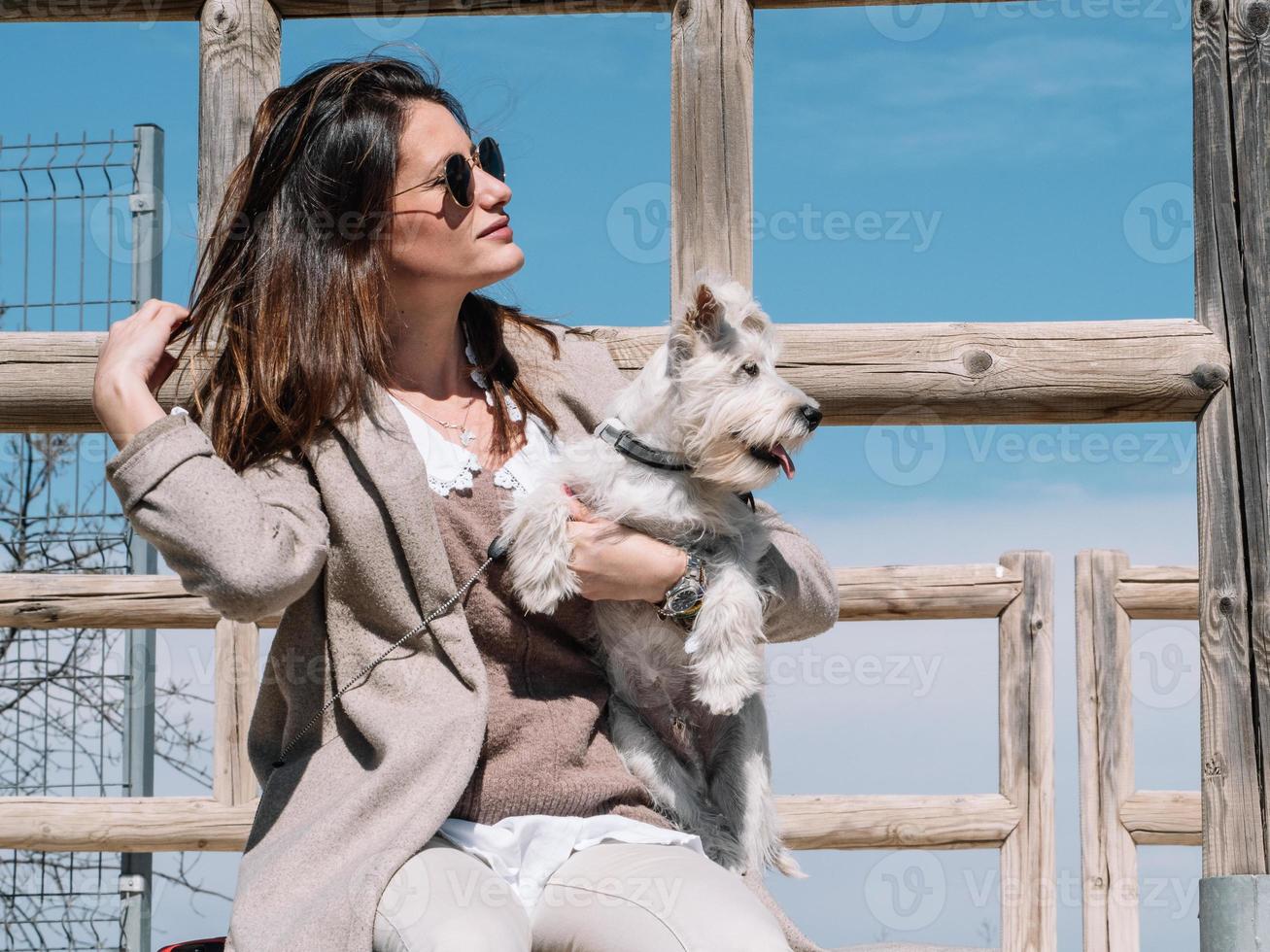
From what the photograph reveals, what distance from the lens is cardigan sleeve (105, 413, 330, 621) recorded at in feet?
8.28

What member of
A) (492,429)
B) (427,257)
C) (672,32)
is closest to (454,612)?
(492,429)

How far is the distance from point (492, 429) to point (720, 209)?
3.44ft

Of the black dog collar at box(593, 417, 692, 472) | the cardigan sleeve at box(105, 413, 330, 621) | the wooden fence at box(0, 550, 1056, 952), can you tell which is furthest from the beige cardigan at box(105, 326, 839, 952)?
the wooden fence at box(0, 550, 1056, 952)

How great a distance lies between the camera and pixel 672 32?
12.4 ft

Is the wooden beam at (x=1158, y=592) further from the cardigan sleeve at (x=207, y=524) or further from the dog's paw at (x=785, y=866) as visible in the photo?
the cardigan sleeve at (x=207, y=524)

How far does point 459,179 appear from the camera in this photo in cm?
290

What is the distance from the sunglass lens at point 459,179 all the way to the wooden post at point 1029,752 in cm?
376

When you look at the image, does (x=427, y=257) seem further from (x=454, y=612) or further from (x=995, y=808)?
(x=995, y=808)

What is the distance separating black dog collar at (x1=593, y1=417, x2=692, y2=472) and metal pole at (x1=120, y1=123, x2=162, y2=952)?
4.50m

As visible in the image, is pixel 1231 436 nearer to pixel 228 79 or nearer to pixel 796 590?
pixel 796 590

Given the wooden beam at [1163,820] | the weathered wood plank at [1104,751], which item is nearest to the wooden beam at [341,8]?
the weathered wood plank at [1104,751]

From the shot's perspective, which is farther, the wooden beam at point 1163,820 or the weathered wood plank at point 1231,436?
the wooden beam at point 1163,820

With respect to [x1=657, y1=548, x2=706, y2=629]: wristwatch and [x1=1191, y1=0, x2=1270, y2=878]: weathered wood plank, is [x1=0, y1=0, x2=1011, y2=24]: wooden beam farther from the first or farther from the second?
[x1=657, y1=548, x2=706, y2=629]: wristwatch

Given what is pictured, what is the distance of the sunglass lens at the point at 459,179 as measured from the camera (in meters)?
2.90
